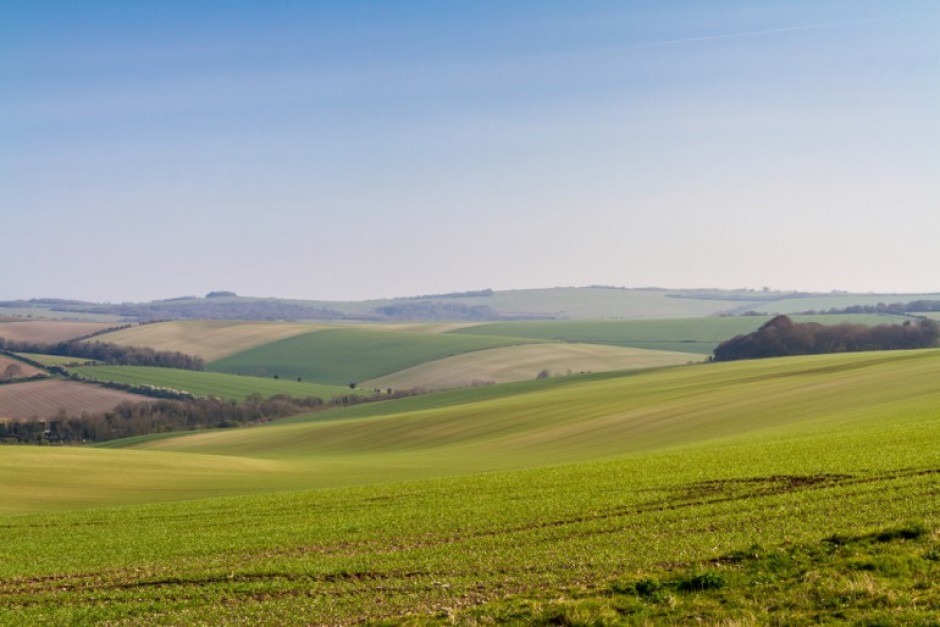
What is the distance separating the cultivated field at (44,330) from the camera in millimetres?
139750

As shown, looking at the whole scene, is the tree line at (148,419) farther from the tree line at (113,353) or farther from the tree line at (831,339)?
the tree line at (831,339)

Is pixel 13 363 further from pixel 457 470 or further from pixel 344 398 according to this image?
pixel 457 470

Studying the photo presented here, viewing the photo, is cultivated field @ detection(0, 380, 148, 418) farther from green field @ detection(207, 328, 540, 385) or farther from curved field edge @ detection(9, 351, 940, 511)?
green field @ detection(207, 328, 540, 385)

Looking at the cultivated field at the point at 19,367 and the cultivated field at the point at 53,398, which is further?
the cultivated field at the point at 19,367

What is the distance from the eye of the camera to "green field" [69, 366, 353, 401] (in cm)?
10138

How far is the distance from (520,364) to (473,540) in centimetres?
9705

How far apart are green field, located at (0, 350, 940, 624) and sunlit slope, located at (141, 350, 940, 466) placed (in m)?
0.69

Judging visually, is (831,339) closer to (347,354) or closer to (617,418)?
(617,418)

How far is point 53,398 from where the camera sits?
90688 millimetres

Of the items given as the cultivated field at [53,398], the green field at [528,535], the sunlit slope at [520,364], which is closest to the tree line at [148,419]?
the cultivated field at [53,398]

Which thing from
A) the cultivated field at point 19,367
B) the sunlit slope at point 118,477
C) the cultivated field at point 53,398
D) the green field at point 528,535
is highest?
the green field at point 528,535

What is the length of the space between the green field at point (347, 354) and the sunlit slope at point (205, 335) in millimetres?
5427

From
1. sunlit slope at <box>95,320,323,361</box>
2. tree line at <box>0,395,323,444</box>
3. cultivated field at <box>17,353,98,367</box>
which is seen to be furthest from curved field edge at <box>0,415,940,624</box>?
sunlit slope at <box>95,320,323,361</box>

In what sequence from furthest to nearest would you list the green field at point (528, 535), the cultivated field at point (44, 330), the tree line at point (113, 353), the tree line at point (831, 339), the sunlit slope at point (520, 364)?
the cultivated field at point (44, 330), the tree line at point (113, 353), the sunlit slope at point (520, 364), the tree line at point (831, 339), the green field at point (528, 535)
